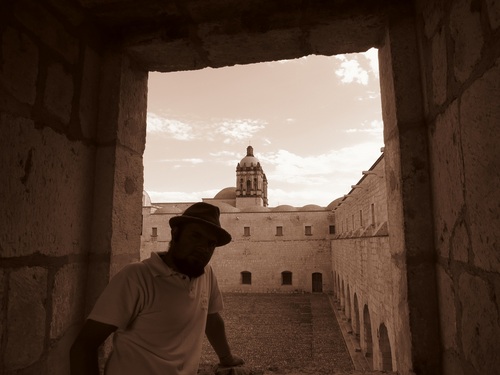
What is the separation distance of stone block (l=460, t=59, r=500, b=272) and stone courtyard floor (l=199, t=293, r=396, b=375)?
328 inches

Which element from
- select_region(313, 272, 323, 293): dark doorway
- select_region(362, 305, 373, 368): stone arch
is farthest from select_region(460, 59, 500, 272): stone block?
select_region(313, 272, 323, 293): dark doorway

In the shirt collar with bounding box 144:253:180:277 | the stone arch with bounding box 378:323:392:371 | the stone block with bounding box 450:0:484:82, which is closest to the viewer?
the stone block with bounding box 450:0:484:82

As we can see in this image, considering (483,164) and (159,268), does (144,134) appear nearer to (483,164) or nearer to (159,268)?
(159,268)

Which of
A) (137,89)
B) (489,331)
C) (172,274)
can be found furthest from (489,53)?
(137,89)

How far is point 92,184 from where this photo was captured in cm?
211

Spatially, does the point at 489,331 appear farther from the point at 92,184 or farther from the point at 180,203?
the point at 180,203

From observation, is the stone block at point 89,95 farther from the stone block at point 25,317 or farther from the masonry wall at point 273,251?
the masonry wall at point 273,251

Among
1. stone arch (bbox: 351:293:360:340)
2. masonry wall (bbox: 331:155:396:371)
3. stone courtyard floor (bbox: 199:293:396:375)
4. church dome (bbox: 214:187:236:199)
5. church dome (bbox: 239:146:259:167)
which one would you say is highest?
church dome (bbox: 239:146:259:167)

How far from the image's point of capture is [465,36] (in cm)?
134

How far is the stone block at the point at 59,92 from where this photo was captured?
174 cm

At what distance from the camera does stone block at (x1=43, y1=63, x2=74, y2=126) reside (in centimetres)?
174

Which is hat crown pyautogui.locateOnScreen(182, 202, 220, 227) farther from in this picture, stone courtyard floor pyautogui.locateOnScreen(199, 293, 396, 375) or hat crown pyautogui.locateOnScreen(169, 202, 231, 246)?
stone courtyard floor pyautogui.locateOnScreen(199, 293, 396, 375)

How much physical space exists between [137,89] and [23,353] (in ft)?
5.45

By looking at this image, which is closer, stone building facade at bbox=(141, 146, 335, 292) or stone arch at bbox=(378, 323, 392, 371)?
stone arch at bbox=(378, 323, 392, 371)
